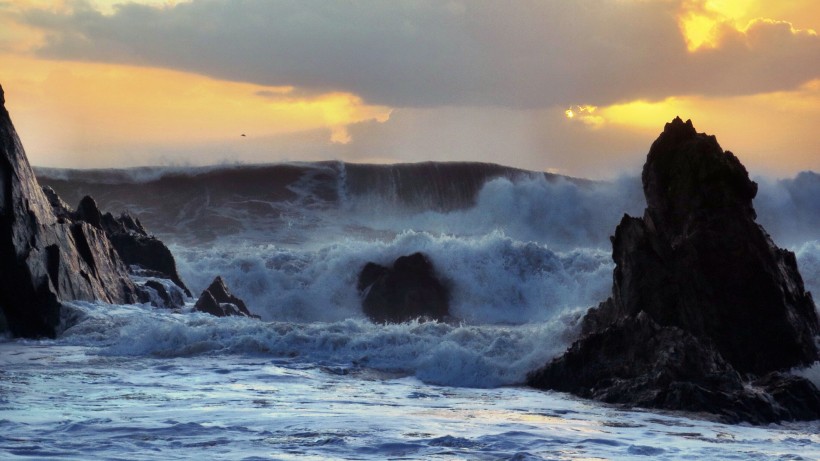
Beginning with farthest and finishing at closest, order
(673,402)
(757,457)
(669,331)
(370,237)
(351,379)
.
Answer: (370,237), (351,379), (669,331), (673,402), (757,457)

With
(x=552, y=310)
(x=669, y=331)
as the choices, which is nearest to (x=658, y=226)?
(x=669, y=331)

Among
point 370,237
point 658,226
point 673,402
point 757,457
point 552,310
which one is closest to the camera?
point 757,457

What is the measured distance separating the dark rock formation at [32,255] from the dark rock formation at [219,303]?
70.3 inches

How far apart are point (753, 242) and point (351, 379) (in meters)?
5.22

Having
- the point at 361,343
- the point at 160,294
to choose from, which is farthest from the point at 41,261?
the point at 361,343

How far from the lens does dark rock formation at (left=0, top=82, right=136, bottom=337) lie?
16516 millimetres

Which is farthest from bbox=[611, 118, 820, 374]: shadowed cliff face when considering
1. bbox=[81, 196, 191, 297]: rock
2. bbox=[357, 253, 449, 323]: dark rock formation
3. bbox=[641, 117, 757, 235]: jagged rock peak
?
bbox=[81, 196, 191, 297]: rock

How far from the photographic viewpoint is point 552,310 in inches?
1077

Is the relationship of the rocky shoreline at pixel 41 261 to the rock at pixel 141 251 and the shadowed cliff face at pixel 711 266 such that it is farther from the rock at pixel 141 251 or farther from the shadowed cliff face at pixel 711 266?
the shadowed cliff face at pixel 711 266

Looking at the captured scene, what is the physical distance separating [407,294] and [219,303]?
5.51 m

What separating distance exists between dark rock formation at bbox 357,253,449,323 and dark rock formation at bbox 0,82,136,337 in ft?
25.0

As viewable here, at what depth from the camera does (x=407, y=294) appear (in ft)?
83.5

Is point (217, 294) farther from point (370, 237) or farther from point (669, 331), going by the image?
point (370, 237)

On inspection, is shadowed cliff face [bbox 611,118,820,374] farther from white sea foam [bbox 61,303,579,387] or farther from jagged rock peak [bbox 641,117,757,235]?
white sea foam [bbox 61,303,579,387]
